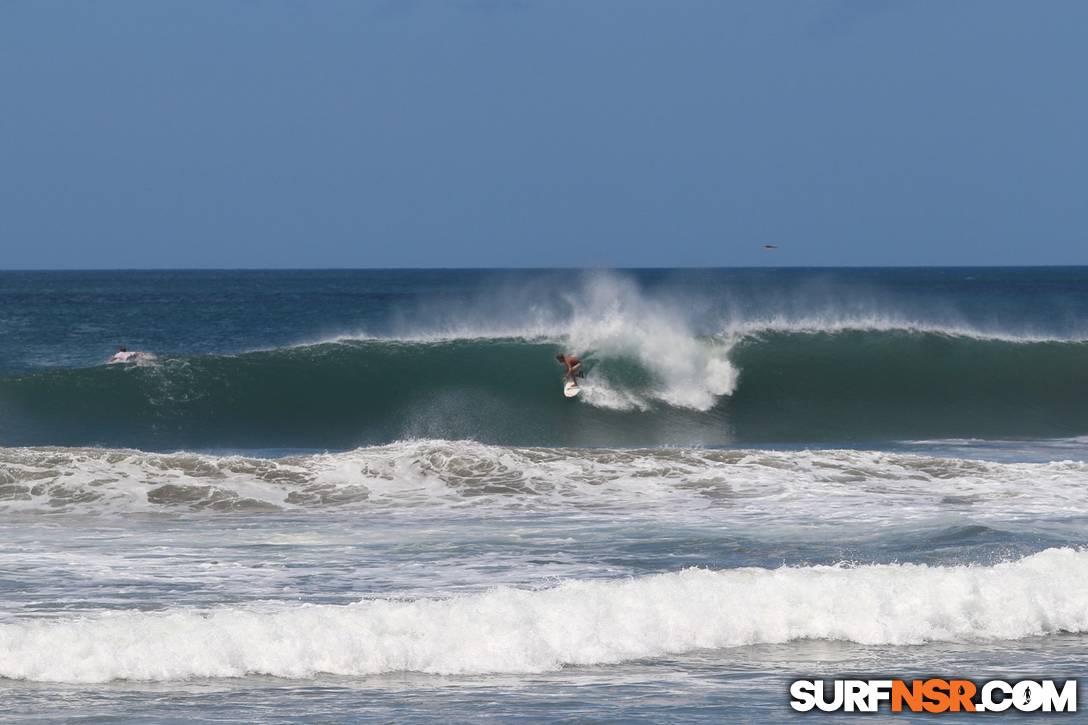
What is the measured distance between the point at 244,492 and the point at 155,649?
20.1 ft

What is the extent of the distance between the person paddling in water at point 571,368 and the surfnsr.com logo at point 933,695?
15.1 m

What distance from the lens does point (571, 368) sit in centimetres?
2205

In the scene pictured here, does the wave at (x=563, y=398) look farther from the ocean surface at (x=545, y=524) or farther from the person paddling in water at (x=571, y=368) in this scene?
the person paddling in water at (x=571, y=368)

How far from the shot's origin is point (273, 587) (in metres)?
8.46

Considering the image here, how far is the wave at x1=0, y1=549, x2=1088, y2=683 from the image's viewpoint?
6.86 meters

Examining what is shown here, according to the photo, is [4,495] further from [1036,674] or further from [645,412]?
[645,412]

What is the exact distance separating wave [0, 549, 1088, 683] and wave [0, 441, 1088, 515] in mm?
3001

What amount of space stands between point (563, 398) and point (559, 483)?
28.4 ft

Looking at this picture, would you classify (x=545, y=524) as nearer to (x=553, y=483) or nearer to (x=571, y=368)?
(x=553, y=483)

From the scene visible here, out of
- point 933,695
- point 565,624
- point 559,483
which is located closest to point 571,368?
point 559,483

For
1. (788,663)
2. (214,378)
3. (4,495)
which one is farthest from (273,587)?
(214,378)

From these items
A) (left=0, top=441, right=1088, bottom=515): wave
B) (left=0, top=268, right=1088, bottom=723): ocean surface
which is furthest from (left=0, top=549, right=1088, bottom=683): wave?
(left=0, top=441, right=1088, bottom=515): wave

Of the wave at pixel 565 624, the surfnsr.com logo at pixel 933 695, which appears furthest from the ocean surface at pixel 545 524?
the surfnsr.com logo at pixel 933 695

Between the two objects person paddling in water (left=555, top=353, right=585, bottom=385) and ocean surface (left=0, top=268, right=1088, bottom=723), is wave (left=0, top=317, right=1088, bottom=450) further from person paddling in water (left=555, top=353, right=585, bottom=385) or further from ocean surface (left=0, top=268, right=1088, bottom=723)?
person paddling in water (left=555, top=353, right=585, bottom=385)
